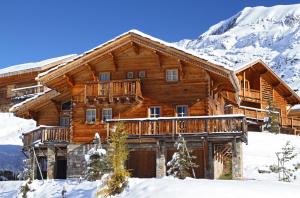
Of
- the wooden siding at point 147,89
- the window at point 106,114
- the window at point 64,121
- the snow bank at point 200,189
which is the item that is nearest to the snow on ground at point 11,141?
the window at point 64,121

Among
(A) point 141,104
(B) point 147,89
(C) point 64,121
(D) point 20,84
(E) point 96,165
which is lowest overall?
(E) point 96,165

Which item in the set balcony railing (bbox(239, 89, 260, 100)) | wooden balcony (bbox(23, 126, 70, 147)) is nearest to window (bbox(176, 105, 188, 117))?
wooden balcony (bbox(23, 126, 70, 147))

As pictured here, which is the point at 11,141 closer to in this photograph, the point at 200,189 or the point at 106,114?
the point at 106,114

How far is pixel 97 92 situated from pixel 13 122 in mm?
25788

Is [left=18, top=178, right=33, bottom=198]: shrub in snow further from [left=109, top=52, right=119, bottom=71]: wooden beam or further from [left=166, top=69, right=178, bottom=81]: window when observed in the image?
[left=166, top=69, right=178, bottom=81]: window

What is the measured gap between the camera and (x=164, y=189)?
1920 cm

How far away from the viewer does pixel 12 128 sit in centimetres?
5250

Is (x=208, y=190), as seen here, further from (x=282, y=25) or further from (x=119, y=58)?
(x=282, y=25)

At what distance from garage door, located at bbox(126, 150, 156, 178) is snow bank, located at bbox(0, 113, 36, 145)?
17.8 meters

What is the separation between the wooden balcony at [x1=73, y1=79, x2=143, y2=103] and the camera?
100 ft

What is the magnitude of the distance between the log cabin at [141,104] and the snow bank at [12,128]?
1464 centimetres

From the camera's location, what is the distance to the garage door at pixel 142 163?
104ft

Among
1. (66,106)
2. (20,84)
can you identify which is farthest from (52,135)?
(20,84)

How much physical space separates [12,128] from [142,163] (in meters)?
24.4
